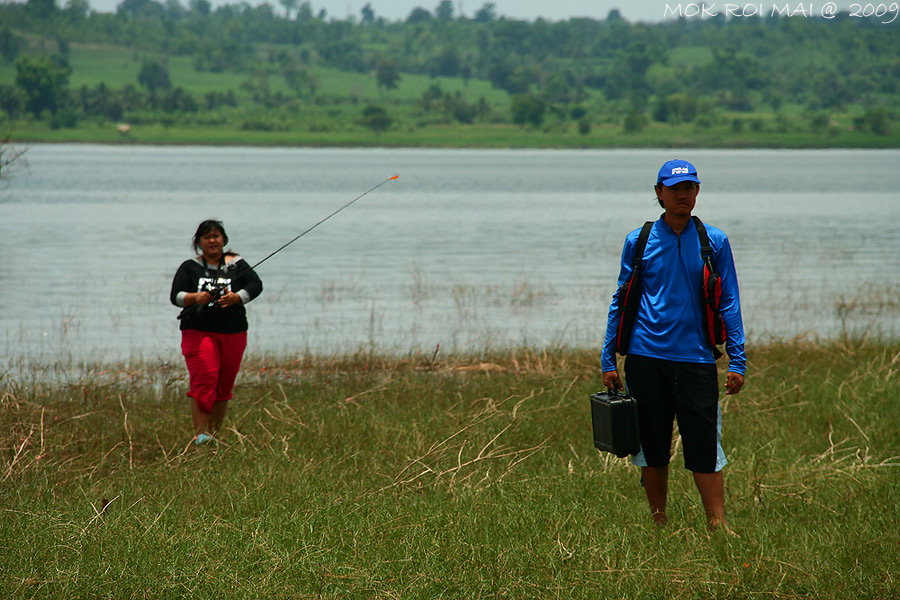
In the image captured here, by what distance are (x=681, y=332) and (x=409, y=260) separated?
19151mm

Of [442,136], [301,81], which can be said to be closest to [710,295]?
[442,136]

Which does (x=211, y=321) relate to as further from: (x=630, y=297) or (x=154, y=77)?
(x=154, y=77)

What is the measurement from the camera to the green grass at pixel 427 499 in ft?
15.2

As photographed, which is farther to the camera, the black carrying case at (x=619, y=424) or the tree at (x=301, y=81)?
the tree at (x=301, y=81)

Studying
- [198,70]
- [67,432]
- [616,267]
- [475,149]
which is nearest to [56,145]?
[475,149]

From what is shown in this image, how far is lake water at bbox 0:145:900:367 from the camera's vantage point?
48.0 ft

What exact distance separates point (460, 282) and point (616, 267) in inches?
165

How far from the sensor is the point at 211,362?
7.09 metres

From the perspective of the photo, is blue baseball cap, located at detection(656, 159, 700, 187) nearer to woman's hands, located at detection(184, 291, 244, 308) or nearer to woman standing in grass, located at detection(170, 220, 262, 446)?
woman standing in grass, located at detection(170, 220, 262, 446)

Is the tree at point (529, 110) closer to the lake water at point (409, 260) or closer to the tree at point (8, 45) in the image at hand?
the lake water at point (409, 260)

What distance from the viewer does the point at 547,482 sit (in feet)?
20.5

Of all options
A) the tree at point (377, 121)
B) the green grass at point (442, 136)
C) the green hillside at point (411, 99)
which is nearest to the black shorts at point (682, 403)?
the green hillside at point (411, 99)

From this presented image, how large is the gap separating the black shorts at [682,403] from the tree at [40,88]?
131393 mm

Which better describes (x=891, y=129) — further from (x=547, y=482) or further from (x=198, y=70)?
(x=547, y=482)
